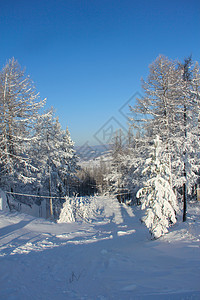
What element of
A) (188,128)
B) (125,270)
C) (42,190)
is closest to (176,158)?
(188,128)

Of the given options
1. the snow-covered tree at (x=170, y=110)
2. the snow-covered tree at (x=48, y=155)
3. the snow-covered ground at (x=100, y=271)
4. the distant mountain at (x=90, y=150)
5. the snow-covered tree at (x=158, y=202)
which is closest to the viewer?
the snow-covered ground at (x=100, y=271)

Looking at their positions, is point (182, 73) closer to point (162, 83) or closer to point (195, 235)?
point (162, 83)

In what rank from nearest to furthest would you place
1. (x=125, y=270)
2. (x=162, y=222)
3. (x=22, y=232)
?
(x=125, y=270)
(x=162, y=222)
(x=22, y=232)

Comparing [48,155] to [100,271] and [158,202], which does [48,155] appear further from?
[100,271]

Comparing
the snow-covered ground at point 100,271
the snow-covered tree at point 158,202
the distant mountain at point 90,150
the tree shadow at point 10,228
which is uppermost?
the distant mountain at point 90,150

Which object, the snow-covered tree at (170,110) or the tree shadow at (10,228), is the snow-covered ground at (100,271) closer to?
the tree shadow at (10,228)

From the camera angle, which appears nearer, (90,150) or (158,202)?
(158,202)

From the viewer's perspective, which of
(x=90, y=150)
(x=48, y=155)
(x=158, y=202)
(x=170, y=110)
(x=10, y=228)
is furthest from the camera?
(x=90, y=150)

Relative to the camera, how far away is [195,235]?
713 centimetres

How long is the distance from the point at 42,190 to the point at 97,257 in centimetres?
2033

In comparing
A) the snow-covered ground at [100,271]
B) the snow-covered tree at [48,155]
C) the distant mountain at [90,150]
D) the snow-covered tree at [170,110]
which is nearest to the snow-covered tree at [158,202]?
the snow-covered ground at [100,271]

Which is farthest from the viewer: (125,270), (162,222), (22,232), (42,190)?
(42,190)

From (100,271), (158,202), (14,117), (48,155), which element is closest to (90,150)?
(48,155)

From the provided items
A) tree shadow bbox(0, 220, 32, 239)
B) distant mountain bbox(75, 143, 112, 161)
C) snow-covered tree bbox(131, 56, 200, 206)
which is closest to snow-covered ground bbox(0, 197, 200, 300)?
tree shadow bbox(0, 220, 32, 239)
